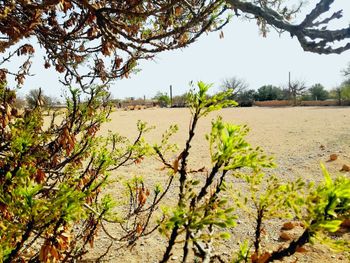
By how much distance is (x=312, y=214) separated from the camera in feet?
2.51

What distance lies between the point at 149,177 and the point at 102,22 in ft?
18.9

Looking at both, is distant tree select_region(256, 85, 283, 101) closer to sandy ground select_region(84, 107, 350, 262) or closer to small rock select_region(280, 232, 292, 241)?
sandy ground select_region(84, 107, 350, 262)

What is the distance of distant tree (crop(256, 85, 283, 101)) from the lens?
158ft

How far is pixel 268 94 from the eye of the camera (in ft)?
158

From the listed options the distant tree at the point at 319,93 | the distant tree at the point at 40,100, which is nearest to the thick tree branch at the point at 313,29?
the distant tree at the point at 40,100

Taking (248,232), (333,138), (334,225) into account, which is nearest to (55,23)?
(334,225)

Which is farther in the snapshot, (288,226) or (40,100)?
(288,226)

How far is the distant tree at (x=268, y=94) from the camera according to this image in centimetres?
4809

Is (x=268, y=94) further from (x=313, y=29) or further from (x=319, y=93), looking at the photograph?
(x=313, y=29)

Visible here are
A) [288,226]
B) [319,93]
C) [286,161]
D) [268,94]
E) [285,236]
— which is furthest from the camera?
[268,94]

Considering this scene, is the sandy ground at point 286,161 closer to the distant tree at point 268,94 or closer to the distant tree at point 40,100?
the distant tree at point 40,100

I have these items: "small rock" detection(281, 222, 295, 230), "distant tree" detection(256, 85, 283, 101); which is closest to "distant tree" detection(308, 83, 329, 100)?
"distant tree" detection(256, 85, 283, 101)

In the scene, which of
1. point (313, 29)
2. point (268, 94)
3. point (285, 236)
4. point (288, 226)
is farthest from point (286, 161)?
point (268, 94)

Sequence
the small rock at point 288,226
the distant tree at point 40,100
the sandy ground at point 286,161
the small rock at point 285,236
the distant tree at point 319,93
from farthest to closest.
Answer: the distant tree at point 319,93, the small rock at point 288,226, the small rock at point 285,236, the sandy ground at point 286,161, the distant tree at point 40,100
